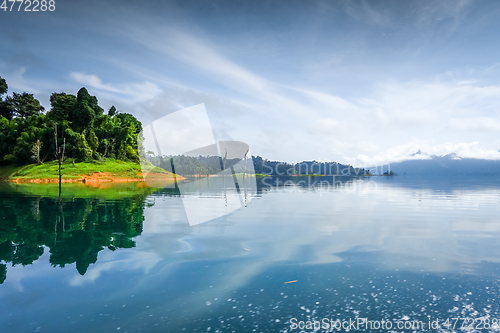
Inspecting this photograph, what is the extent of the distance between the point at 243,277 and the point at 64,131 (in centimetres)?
11084

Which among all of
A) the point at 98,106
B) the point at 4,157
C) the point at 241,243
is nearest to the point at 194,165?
the point at 98,106

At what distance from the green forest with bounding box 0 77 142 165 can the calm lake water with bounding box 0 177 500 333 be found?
88.7m

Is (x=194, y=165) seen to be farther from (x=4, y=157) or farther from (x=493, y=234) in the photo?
(x=493, y=234)

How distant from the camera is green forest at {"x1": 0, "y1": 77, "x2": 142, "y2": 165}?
324ft

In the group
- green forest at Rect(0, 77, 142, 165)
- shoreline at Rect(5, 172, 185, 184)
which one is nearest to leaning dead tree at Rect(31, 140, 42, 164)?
green forest at Rect(0, 77, 142, 165)

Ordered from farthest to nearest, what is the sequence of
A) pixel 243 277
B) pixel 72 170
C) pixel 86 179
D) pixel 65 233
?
1. pixel 72 170
2. pixel 86 179
3. pixel 65 233
4. pixel 243 277

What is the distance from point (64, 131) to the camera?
102 meters

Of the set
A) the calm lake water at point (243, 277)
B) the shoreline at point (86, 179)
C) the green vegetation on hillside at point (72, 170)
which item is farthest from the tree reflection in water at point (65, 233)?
the green vegetation on hillside at point (72, 170)

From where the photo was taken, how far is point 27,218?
75.4 ft

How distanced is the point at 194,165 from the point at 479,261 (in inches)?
6877

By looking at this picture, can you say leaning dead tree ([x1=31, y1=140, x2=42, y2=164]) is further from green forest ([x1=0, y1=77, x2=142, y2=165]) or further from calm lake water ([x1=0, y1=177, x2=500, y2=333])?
calm lake water ([x1=0, y1=177, x2=500, y2=333])

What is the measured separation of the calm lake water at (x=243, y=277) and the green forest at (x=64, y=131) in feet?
291

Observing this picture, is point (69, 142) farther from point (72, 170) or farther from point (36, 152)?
point (72, 170)

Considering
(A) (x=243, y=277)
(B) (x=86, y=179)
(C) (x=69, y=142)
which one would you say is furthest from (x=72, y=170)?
(A) (x=243, y=277)
